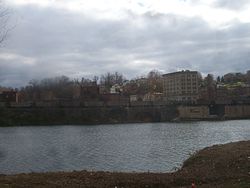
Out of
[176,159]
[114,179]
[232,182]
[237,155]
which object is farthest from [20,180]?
A: [176,159]

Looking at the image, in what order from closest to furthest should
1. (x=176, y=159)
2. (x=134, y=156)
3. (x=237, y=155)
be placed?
(x=237, y=155)
(x=176, y=159)
(x=134, y=156)

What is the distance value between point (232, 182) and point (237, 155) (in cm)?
976

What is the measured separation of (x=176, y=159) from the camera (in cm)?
4728

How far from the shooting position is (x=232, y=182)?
20.9 meters

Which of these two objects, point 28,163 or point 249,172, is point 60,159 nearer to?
point 28,163

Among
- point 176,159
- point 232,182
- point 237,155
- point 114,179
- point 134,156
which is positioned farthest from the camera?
point 134,156

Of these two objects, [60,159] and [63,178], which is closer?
[63,178]

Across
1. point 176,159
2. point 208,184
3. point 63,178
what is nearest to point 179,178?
point 208,184

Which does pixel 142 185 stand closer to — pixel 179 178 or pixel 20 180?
pixel 179 178

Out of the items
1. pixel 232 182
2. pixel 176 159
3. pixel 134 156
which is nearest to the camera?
pixel 232 182

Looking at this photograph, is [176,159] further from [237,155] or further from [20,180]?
[20,180]

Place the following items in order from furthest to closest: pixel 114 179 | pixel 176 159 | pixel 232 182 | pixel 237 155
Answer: pixel 176 159 → pixel 237 155 → pixel 114 179 → pixel 232 182

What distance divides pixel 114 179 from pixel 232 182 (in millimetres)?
5764

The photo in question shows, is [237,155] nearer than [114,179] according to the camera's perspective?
No
